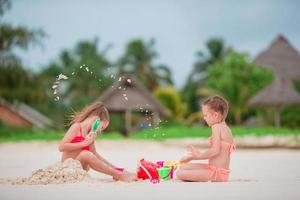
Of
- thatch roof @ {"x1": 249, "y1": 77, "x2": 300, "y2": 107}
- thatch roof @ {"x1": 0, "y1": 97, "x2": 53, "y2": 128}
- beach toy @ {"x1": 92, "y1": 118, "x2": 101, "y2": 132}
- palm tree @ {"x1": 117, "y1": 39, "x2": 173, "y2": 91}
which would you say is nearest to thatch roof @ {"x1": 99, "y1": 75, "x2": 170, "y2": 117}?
thatch roof @ {"x1": 249, "y1": 77, "x2": 300, "y2": 107}

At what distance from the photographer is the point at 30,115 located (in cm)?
4003

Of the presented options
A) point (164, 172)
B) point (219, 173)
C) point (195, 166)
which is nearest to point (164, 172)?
point (164, 172)

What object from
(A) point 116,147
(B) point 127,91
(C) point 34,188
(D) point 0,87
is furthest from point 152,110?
(C) point 34,188

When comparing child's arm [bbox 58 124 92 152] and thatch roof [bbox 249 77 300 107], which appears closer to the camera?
child's arm [bbox 58 124 92 152]

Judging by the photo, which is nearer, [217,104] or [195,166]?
[217,104]

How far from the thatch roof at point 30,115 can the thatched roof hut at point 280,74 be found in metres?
13.3

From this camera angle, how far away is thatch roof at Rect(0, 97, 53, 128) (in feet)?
124

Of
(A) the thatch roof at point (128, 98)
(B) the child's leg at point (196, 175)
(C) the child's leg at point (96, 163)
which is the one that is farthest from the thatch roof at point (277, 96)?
(C) the child's leg at point (96, 163)

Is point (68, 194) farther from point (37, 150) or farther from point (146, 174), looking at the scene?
point (37, 150)

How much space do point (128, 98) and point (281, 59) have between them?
13472 mm

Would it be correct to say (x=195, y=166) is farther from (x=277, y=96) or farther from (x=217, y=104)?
(x=277, y=96)

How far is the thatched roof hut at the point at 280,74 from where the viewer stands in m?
32.4

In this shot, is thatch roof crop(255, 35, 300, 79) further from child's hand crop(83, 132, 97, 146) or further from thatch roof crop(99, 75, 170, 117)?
child's hand crop(83, 132, 97, 146)

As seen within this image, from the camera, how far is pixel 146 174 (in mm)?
6945
